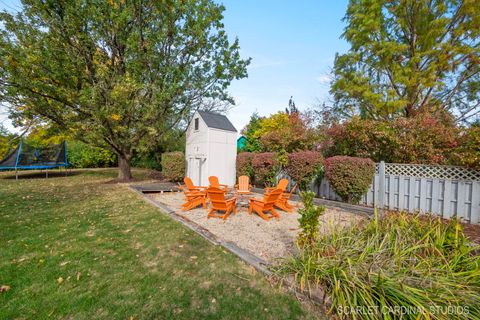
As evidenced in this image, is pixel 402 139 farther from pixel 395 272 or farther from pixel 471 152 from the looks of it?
pixel 395 272

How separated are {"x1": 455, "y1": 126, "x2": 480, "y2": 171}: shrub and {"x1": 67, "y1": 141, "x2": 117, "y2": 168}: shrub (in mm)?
23107

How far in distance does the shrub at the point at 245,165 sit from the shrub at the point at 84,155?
14.9 meters

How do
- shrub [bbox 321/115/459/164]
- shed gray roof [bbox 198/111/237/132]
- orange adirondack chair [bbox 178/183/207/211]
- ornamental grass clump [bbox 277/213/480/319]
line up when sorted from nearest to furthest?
ornamental grass clump [bbox 277/213/480/319]
shrub [bbox 321/115/459/164]
orange adirondack chair [bbox 178/183/207/211]
shed gray roof [bbox 198/111/237/132]

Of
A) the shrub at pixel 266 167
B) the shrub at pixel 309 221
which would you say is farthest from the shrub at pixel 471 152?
the shrub at pixel 266 167

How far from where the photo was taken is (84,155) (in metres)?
20.2

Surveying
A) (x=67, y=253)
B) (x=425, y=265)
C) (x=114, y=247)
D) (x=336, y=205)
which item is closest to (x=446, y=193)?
(x=336, y=205)

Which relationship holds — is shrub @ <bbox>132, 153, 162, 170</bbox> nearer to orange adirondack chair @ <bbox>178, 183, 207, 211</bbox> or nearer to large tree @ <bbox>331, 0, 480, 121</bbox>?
orange adirondack chair @ <bbox>178, 183, 207, 211</bbox>

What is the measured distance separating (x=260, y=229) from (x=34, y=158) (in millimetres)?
17460

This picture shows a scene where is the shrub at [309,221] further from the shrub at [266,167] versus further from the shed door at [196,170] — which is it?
the shed door at [196,170]

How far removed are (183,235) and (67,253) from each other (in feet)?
6.39

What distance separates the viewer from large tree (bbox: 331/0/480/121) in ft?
37.5

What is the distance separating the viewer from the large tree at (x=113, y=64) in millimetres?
9039

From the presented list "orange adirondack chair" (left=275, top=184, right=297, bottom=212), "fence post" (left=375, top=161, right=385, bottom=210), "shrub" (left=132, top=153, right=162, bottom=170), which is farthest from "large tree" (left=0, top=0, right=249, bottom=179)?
"fence post" (left=375, top=161, right=385, bottom=210)

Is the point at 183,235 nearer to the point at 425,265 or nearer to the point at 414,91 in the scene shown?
the point at 425,265
